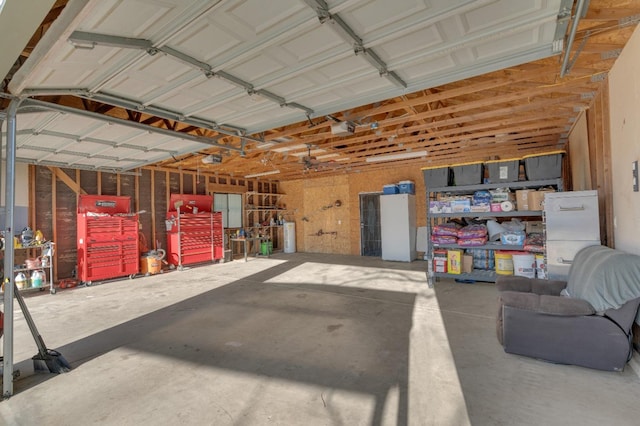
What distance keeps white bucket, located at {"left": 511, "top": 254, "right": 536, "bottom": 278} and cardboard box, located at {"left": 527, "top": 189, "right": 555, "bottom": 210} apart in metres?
0.76

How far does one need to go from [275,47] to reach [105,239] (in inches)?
239

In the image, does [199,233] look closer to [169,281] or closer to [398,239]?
[169,281]

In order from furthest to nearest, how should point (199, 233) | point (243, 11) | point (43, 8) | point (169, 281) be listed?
point (199, 233), point (169, 281), point (243, 11), point (43, 8)

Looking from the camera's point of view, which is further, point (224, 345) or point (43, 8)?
point (224, 345)

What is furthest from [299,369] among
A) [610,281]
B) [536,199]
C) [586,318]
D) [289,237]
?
[289,237]

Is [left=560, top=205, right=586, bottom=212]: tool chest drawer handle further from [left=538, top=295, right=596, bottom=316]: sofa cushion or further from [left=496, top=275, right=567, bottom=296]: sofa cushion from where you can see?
[left=538, top=295, right=596, bottom=316]: sofa cushion

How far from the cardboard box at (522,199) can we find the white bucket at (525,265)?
76cm

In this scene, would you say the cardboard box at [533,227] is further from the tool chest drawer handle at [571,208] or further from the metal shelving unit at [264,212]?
the metal shelving unit at [264,212]

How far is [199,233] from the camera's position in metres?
8.10

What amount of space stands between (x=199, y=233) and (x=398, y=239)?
5432 millimetres

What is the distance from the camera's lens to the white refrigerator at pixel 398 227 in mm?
8109

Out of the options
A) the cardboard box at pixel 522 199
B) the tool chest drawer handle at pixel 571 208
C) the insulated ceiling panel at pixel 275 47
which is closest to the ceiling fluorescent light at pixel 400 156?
the cardboard box at pixel 522 199

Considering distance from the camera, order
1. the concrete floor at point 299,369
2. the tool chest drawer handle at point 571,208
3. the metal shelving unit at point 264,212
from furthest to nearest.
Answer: the metal shelving unit at point 264,212 → the tool chest drawer handle at point 571,208 → the concrete floor at point 299,369

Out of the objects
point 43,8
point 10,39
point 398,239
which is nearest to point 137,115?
point 10,39
